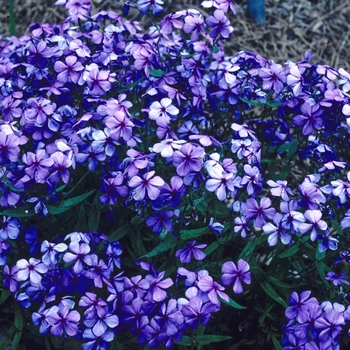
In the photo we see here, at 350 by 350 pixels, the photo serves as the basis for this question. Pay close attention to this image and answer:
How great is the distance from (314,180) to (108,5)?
279 centimetres

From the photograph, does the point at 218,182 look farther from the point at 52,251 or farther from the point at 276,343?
the point at 276,343

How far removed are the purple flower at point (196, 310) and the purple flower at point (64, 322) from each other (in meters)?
0.38

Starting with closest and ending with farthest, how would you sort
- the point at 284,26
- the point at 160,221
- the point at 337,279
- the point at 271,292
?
the point at 160,221 < the point at 337,279 < the point at 271,292 < the point at 284,26

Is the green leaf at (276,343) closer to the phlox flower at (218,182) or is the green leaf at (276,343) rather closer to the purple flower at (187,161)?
the phlox flower at (218,182)

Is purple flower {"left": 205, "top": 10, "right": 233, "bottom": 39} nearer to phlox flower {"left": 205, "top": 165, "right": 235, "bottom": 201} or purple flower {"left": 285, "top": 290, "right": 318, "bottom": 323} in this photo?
phlox flower {"left": 205, "top": 165, "right": 235, "bottom": 201}

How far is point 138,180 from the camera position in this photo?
2.28 meters

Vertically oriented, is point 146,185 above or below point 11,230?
above

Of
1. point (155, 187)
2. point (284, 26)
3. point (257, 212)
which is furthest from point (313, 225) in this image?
point (284, 26)

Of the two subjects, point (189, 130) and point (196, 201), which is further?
point (189, 130)

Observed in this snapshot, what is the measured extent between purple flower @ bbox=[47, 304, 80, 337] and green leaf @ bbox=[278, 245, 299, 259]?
864mm

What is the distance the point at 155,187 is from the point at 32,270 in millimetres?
547

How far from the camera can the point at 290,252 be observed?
2.66 meters

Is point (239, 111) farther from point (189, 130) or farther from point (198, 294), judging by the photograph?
point (198, 294)

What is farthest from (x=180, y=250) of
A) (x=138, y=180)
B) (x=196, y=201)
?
(x=138, y=180)
